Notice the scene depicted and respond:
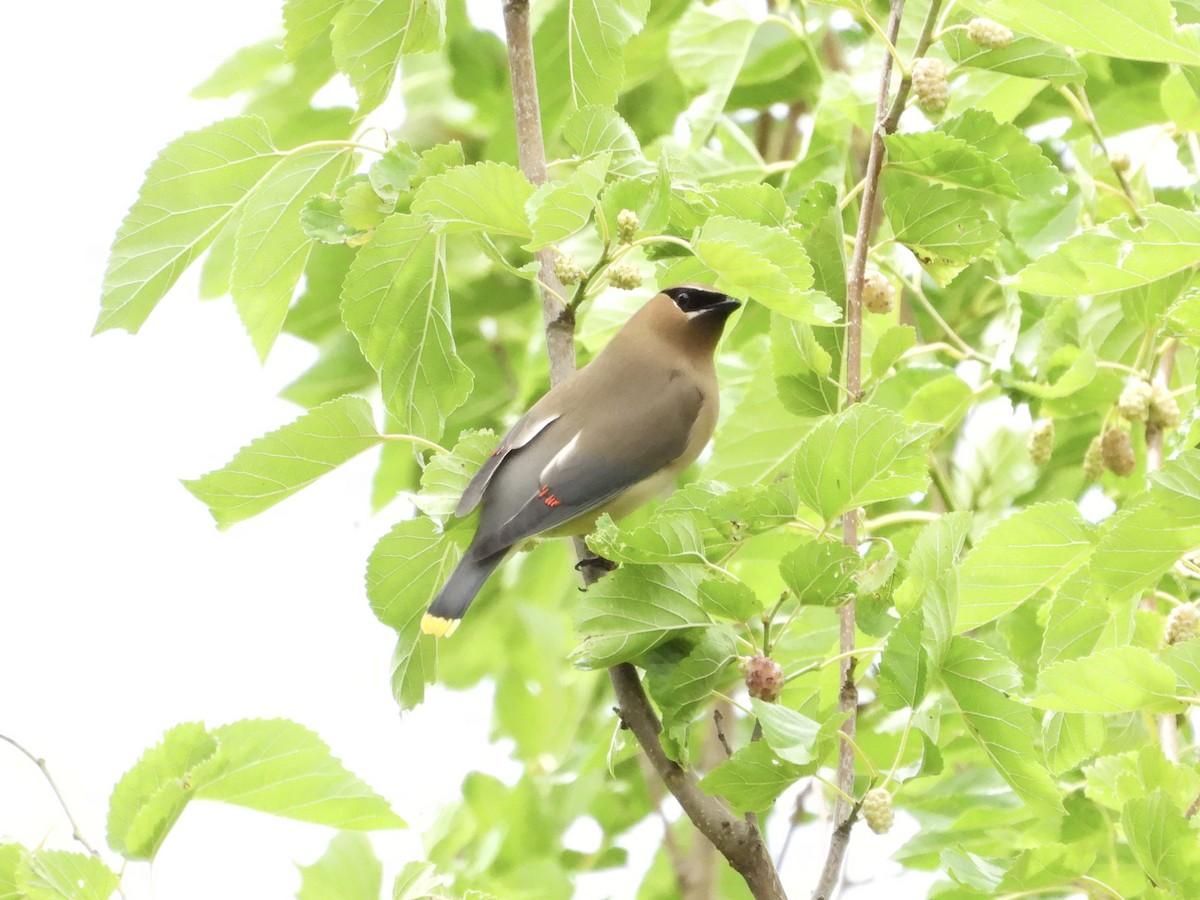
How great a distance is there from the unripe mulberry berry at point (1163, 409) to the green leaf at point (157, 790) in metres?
1.70

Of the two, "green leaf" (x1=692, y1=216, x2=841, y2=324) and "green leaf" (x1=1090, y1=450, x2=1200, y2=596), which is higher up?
"green leaf" (x1=692, y1=216, x2=841, y2=324)

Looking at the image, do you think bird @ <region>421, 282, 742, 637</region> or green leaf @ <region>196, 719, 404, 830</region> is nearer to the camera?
green leaf @ <region>196, 719, 404, 830</region>

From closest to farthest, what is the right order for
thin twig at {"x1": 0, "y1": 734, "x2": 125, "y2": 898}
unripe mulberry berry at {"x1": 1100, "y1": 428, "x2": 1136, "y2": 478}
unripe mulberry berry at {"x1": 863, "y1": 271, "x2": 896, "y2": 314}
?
thin twig at {"x1": 0, "y1": 734, "x2": 125, "y2": 898} < unripe mulberry berry at {"x1": 863, "y1": 271, "x2": 896, "y2": 314} < unripe mulberry berry at {"x1": 1100, "y1": 428, "x2": 1136, "y2": 478}

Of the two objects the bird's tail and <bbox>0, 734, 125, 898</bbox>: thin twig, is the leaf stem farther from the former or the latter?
<bbox>0, 734, 125, 898</bbox>: thin twig

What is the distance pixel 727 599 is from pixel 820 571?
0.39 ft

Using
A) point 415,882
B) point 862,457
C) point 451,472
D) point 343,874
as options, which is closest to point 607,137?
point 451,472

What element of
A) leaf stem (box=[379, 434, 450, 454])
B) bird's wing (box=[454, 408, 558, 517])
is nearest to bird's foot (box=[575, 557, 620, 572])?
bird's wing (box=[454, 408, 558, 517])

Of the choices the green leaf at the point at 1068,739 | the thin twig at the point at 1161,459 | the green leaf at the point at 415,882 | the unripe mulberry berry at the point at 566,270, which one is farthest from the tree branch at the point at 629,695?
the thin twig at the point at 1161,459

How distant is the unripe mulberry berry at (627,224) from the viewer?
1877 millimetres

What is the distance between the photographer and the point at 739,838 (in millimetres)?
1701

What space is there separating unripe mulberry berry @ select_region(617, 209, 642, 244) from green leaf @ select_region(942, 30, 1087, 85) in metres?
0.60

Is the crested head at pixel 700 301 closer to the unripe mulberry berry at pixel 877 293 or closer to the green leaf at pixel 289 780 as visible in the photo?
the unripe mulberry berry at pixel 877 293

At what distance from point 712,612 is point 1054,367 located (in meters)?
1.13

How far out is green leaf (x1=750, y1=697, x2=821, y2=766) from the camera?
1597 millimetres
